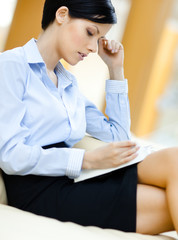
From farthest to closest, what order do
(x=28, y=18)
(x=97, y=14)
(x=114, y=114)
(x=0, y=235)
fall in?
(x=28, y=18) < (x=114, y=114) < (x=97, y=14) < (x=0, y=235)

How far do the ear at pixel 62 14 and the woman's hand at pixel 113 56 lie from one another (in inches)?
16.9

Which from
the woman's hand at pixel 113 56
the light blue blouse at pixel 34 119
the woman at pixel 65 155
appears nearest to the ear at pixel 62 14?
the woman at pixel 65 155

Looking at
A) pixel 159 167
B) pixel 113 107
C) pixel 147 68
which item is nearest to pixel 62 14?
pixel 113 107

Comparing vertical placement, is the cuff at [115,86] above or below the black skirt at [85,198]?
above

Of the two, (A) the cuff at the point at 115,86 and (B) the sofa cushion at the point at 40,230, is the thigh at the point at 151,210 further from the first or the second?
(A) the cuff at the point at 115,86

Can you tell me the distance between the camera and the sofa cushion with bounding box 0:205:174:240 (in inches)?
43.8

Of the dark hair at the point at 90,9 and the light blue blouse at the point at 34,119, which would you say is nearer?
the light blue blouse at the point at 34,119

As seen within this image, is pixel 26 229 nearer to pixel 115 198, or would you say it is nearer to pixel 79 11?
pixel 115 198

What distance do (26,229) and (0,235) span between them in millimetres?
82

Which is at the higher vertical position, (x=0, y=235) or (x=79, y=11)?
(x=79, y=11)

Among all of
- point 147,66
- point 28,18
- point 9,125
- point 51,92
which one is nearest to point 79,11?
point 51,92

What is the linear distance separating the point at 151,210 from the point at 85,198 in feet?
0.78

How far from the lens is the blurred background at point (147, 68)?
212 inches

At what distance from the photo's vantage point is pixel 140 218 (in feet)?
4.56
